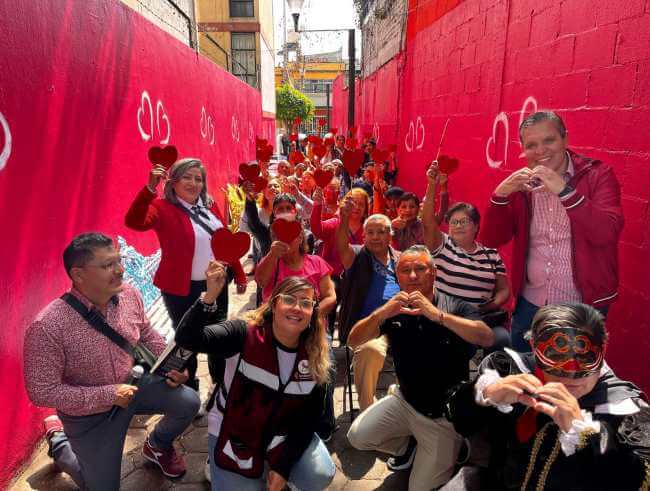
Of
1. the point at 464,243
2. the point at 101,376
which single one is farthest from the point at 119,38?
the point at 464,243

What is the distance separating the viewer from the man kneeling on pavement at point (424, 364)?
2.54 m

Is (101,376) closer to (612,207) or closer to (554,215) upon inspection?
(554,215)

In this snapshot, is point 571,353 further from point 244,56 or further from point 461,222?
point 244,56

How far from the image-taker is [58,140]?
10.6 feet

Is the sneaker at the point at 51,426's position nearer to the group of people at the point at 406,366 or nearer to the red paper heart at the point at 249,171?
the group of people at the point at 406,366

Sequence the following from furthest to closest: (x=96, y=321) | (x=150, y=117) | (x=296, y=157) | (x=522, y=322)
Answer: (x=296, y=157) → (x=150, y=117) → (x=522, y=322) → (x=96, y=321)

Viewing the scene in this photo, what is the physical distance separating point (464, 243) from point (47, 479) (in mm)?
3128

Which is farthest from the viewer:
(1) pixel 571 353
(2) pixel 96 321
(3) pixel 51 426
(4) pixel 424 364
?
(3) pixel 51 426

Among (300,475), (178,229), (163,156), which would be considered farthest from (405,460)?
(163,156)

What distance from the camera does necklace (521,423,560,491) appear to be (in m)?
1.57

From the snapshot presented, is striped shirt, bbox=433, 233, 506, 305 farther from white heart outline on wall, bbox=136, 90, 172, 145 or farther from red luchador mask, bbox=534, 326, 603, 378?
white heart outline on wall, bbox=136, 90, 172, 145

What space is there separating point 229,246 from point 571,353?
149 cm

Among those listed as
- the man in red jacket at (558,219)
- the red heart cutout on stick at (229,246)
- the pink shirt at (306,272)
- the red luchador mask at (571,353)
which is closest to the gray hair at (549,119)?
the man in red jacket at (558,219)

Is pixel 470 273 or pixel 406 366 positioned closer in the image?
pixel 406 366
